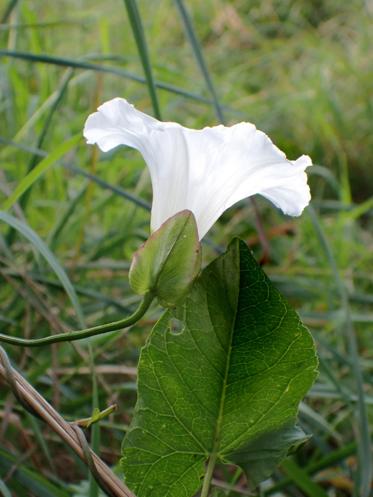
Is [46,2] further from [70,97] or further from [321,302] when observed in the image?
[321,302]

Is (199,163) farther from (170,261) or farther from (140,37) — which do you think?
(140,37)

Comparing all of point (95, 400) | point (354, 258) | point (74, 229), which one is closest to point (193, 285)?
point (95, 400)

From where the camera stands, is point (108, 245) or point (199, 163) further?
point (108, 245)

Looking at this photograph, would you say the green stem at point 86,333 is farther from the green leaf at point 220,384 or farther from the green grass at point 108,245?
the green grass at point 108,245

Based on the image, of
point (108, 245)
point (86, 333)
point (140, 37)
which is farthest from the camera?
point (108, 245)

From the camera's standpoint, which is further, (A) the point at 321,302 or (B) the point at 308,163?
(A) the point at 321,302

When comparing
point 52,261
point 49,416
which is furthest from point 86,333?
point 52,261

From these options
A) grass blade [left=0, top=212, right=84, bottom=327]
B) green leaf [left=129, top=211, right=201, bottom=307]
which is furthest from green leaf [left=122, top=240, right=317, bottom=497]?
grass blade [left=0, top=212, right=84, bottom=327]
